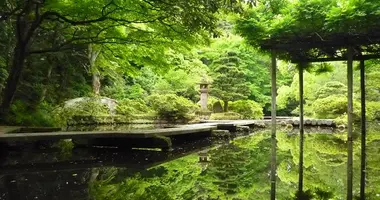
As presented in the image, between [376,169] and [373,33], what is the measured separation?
18.2ft

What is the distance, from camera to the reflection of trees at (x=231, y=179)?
4492 millimetres

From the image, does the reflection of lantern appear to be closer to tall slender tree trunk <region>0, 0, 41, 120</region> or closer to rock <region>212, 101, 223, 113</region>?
tall slender tree trunk <region>0, 0, 41, 120</region>

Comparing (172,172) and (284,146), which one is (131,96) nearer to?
(284,146)

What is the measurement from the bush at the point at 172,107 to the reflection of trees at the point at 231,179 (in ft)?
28.8

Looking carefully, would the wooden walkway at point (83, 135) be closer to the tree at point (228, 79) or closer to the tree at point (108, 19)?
the tree at point (108, 19)

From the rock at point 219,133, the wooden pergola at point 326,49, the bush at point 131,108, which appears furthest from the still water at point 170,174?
the bush at point 131,108

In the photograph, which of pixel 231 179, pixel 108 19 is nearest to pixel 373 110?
pixel 108 19

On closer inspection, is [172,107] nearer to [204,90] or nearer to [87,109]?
[204,90]

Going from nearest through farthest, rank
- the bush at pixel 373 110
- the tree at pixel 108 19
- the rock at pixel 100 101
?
the tree at pixel 108 19, the rock at pixel 100 101, the bush at pixel 373 110

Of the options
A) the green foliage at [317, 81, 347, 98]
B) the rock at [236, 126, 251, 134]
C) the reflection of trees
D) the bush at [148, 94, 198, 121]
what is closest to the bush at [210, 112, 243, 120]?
the bush at [148, 94, 198, 121]

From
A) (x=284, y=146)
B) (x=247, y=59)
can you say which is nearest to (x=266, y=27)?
(x=284, y=146)

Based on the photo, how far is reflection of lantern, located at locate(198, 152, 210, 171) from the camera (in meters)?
6.65

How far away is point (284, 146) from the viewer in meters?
9.91

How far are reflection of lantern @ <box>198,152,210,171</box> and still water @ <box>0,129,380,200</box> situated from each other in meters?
0.01
